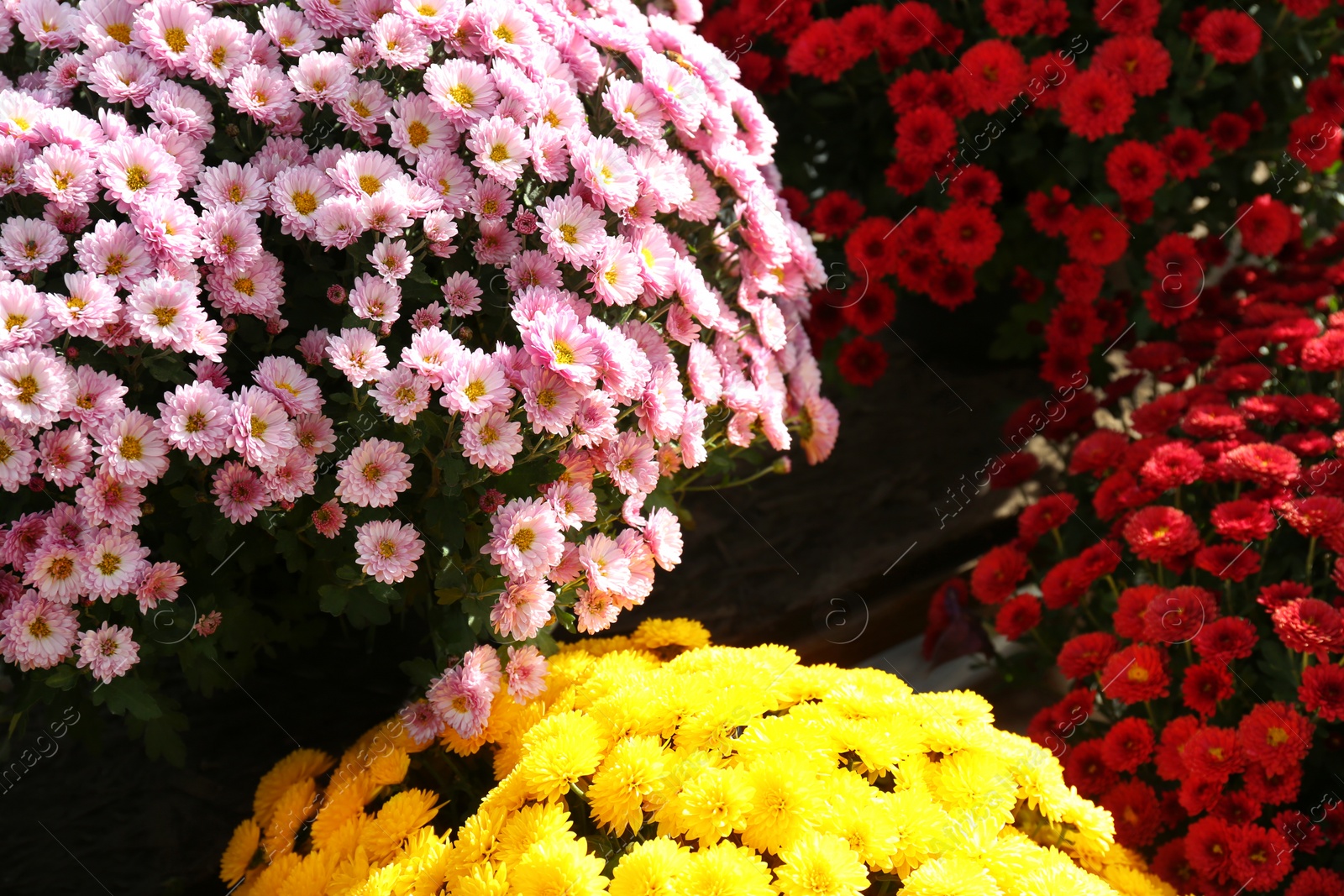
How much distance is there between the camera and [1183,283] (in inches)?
107

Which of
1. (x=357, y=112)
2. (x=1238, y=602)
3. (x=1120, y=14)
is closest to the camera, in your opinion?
(x=357, y=112)

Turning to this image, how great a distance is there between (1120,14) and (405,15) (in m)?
1.82

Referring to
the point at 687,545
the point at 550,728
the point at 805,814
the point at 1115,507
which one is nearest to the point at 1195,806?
the point at 1115,507

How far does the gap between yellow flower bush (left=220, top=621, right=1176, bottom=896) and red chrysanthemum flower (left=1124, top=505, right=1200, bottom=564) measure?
618 millimetres

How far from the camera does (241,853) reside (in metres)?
1.70

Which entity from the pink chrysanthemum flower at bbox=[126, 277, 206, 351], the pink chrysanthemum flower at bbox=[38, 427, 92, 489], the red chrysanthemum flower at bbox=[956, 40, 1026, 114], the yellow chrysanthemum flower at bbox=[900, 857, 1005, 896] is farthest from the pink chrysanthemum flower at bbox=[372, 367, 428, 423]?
the red chrysanthemum flower at bbox=[956, 40, 1026, 114]

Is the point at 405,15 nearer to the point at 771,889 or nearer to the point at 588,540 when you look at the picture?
the point at 588,540

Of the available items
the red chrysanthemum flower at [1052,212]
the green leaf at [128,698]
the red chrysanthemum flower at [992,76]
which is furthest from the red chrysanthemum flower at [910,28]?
the green leaf at [128,698]

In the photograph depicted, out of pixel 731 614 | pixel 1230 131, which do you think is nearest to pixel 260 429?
pixel 731 614

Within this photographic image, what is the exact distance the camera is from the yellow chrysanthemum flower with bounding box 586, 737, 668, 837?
1381 mm

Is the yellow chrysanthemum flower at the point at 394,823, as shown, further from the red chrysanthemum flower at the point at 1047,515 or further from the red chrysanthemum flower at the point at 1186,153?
the red chrysanthemum flower at the point at 1186,153

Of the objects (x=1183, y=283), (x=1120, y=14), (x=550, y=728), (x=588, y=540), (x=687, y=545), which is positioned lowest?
(x=687, y=545)

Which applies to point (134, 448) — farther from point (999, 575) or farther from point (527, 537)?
point (999, 575)

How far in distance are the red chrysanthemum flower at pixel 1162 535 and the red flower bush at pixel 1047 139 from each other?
2.33 feet
